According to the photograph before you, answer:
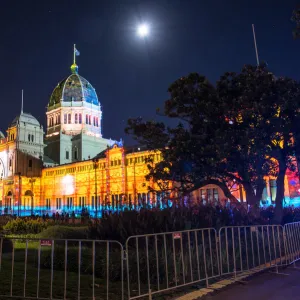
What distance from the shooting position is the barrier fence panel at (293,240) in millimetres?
10234

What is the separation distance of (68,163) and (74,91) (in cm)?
2547

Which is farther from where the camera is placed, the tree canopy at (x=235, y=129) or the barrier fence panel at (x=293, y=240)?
the tree canopy at (x=235, y=129)

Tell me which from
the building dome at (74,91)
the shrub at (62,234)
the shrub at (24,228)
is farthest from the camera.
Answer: the building dome at (74,91)

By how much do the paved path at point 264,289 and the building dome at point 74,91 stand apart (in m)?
80.9

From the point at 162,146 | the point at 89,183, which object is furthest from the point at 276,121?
the point at 89,183

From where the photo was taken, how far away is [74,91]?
86.2m

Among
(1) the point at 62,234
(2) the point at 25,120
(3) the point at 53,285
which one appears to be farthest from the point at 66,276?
(2) the point at 25,120

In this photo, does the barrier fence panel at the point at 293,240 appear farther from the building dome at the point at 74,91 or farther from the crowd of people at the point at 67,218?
the building dome at the point at 74,91

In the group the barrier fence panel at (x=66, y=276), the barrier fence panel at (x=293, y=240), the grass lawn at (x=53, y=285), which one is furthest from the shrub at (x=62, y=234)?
the barrier fence panel at (x=293, y=240)

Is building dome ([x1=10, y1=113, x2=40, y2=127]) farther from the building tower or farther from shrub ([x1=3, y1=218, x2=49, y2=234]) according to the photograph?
shrub ([x1=3, y1=218, x2=49, y2=234])

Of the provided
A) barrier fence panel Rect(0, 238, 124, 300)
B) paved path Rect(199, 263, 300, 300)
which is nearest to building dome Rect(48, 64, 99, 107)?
barrier fence panel Rect(0, 238, 124, 300)

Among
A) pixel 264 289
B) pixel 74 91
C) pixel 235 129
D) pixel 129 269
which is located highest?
pixel 74 91

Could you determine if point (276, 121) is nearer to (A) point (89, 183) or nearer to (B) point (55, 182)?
(A) point (89, 183)

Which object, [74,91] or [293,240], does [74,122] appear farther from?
[293,240]
